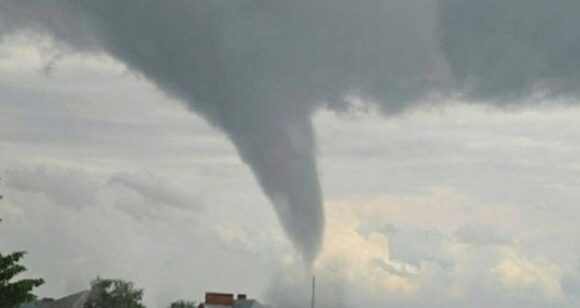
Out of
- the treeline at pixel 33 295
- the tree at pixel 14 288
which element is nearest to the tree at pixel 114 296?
the treeline at pixel 33 295

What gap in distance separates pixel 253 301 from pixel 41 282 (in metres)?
118

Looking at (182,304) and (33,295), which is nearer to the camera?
(33,295)

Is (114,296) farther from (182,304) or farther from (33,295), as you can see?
(33,295)

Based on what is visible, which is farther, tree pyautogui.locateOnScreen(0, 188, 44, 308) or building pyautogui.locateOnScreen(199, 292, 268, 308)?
building pyautogui.locateOnScreen(199, 292, 268, 308)

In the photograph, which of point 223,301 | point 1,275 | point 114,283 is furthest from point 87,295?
point 1,275

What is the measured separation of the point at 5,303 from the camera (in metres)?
61.2

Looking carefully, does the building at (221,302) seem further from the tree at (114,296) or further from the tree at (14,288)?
the tree at (14,288)

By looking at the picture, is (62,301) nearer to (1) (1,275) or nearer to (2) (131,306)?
(2) (131,306)

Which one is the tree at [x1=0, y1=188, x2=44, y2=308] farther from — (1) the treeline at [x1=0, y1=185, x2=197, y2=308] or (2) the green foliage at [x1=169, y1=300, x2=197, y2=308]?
(2) the green foliage at [x1=169, y1=300, x2=197, y2=308]

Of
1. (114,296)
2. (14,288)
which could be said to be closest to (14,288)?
(14,288)

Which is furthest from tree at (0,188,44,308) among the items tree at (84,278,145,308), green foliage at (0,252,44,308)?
tree at (84,278,145,308)

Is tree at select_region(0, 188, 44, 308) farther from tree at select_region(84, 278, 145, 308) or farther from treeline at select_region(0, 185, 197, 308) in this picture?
tree at select_region(84, 278, 145, 308)

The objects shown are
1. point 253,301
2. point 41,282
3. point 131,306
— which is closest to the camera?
point 41,282

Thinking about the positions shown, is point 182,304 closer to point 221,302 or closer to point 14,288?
point 221,302
